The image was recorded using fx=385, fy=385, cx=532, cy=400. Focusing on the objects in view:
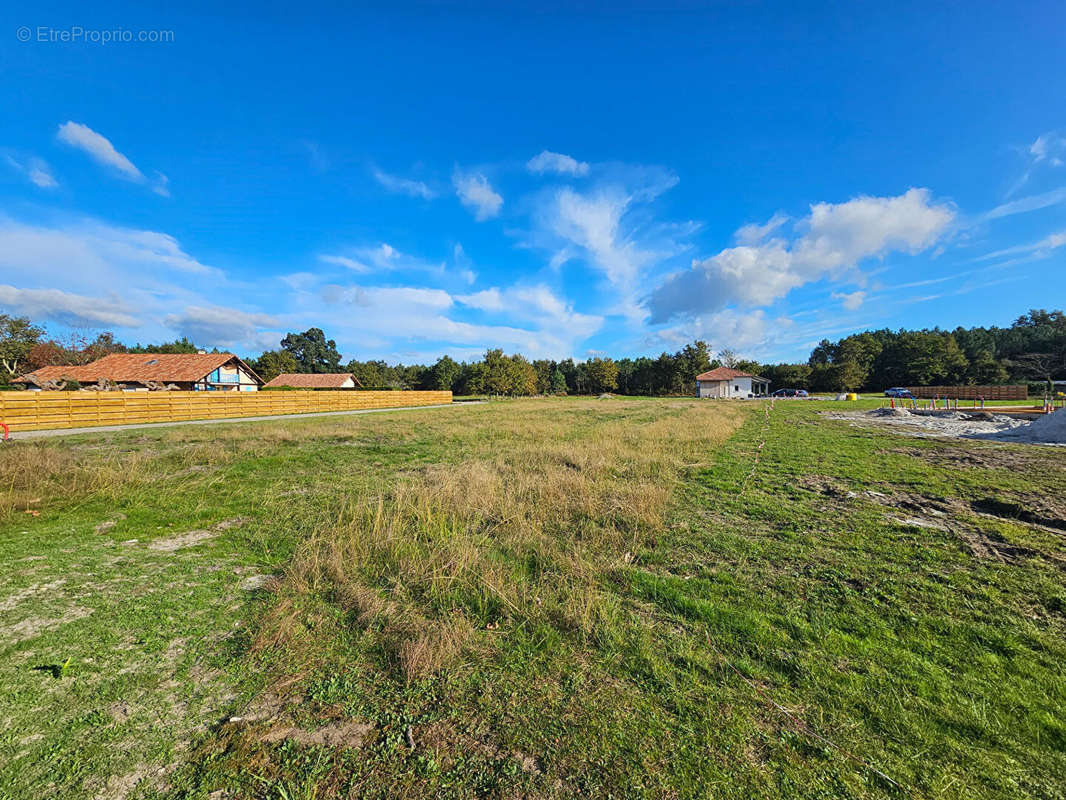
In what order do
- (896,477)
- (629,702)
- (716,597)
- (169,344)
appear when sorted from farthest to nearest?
(169,344)
(896,477)
(716,597)
(629,702)

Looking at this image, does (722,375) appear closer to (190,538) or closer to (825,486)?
(825,486)

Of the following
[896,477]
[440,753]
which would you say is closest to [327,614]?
[440,753]

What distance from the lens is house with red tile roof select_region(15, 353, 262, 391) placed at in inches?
1607

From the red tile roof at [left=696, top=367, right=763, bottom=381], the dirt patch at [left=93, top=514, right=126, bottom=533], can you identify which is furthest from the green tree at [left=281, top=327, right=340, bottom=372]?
the dirt patch at [left=93, top=514, right=126, bottom=533]

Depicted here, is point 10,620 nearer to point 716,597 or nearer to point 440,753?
point 440,753

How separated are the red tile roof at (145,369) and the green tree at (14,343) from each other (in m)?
6.95

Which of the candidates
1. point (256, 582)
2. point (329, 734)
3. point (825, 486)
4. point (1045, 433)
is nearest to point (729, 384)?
point (1045, 433)

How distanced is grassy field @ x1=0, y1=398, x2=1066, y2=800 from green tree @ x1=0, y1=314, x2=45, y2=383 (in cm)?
6759

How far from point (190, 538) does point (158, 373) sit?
168 ft

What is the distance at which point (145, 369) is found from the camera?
42.2 m

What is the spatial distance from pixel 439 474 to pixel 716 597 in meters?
6.57

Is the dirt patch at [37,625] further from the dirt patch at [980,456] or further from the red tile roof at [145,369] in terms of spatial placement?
the red tile roof at [145,369]

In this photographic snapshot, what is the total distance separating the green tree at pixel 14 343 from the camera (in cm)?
4675

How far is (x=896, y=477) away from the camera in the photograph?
8516mm
